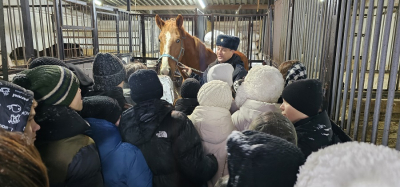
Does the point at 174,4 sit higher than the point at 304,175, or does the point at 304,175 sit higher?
the point at 174,4

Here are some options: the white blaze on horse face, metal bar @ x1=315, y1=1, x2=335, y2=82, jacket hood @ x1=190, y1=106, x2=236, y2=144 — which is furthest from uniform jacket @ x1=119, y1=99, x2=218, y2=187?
the white blaze on horse face

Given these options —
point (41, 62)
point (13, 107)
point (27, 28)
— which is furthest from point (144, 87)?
point (27, 28)

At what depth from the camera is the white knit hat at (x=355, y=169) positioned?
0.41 m

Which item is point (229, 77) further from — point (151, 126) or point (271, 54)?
point (271, 54)

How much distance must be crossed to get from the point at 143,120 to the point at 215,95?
536mm

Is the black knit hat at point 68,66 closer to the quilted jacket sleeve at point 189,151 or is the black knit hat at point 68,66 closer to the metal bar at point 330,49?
the quilted jacket sleeve at point 189,151

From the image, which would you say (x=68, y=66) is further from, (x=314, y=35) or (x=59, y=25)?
(x=314, y=35)

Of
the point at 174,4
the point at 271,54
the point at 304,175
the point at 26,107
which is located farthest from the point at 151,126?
the point at 174,4

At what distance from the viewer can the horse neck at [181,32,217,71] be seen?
4.35 meters

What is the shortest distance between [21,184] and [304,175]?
0.65 metres

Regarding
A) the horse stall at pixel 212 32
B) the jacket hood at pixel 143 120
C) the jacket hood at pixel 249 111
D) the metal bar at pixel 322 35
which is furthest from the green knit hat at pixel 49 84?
the horse stall at pixel 212 32

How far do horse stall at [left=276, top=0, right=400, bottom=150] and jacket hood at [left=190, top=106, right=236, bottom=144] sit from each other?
825 millimetres

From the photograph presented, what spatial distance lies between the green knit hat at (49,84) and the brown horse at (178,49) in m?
2.48

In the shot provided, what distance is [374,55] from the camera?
1288 mm
